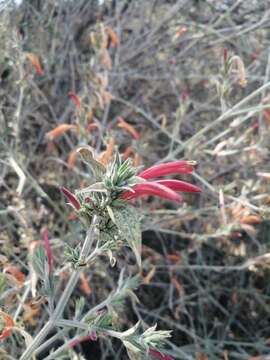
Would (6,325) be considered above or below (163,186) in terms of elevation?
below

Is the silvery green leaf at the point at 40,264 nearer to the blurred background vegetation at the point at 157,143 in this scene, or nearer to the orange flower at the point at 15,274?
the orange flower at the point at 15,274

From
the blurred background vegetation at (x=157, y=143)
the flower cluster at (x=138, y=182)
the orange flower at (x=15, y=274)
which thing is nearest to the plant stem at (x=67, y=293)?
the flower cluster at (x=138, y=182)

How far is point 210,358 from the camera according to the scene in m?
2.21

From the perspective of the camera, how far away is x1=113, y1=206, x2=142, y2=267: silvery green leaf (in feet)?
3.04

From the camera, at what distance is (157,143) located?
3.07m

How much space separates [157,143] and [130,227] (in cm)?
214

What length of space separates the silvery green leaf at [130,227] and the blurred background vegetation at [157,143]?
39.5 inches

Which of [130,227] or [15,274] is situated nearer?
[130,227]

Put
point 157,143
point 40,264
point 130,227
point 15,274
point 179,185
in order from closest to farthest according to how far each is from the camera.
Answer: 1. point 130,227
2. point 179,185
3. point 40,264
4. point 15,274
5. point 157,143

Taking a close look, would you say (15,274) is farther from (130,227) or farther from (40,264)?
(130,227)

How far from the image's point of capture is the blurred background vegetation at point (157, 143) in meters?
→ 2.23

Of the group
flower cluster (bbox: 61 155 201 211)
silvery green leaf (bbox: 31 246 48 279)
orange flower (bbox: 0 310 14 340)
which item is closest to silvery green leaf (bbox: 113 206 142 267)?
flower cluster (bbox: 61 155 201 211)

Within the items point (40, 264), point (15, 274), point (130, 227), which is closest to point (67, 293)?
point (40, 264)

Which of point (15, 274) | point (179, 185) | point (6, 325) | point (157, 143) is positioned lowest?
point (157, 143)
